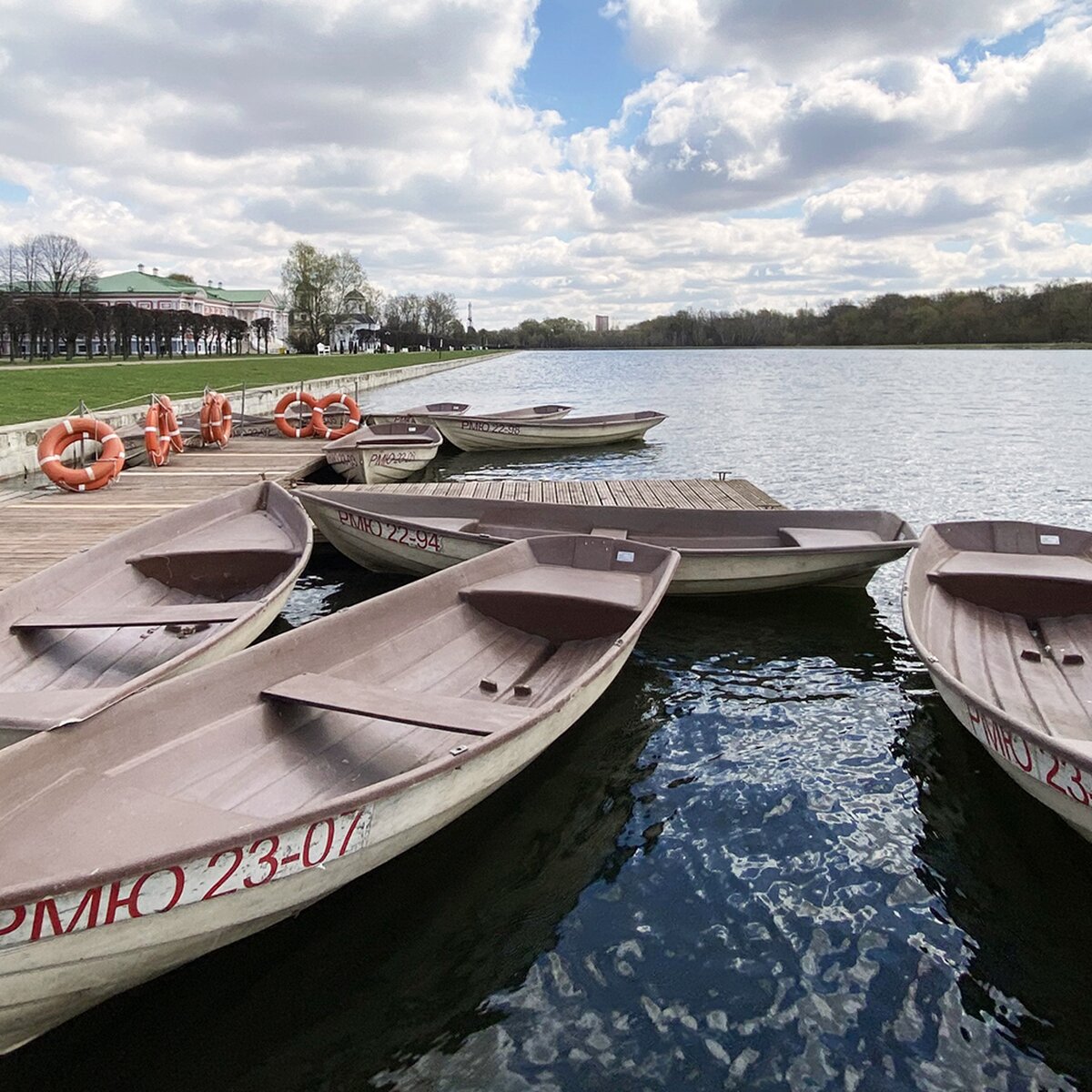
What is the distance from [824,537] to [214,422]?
1343cm

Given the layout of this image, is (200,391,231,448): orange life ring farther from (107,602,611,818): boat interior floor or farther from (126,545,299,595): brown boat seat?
(107,602,611,818): boat interior floor

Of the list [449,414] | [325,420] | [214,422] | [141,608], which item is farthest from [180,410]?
[141,608]

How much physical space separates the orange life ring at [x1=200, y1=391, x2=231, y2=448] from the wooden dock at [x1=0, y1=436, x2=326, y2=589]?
1.05ft

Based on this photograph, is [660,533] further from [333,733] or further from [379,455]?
[379,455]

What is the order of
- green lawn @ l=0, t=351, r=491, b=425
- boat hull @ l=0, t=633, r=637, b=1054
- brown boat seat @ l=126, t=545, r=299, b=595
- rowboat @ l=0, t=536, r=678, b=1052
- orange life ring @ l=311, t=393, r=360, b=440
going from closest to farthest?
boat hull @ l=0, t=633, r=637, b=1054
rowboat @ l=0, t=536, r=678, b=1052
brown boat seat @ l=126, t=545, r=299, b=595
orange life ring @ l=311, t=393, r=360, b=440
green lawn @ l=0, t=351, r=491, b=425

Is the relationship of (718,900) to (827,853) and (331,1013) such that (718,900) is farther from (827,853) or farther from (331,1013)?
(331,1013)

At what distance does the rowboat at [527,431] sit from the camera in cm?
2314

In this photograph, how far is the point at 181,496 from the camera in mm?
12555

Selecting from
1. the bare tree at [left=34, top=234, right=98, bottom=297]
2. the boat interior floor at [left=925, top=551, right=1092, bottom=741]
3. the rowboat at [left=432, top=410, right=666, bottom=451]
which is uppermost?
the bare tree at [left=34, top=234, right=98, bottom=297]

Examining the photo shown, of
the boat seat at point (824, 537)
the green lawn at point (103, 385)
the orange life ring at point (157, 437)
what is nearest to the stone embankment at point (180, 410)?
the green lawn at point (103, 385)

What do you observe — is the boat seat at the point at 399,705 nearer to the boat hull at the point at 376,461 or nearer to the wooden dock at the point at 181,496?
the wooden dock at the point at 181,496

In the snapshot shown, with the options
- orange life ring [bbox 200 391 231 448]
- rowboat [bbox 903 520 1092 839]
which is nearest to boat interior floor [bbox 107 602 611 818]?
rowboat [bbox 903 520 1092 839]

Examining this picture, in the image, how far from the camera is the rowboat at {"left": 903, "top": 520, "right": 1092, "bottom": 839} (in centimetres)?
432

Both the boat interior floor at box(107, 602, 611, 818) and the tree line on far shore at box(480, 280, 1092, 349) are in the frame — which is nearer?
the boat interior floor at box(107, 602, 611, 818)
